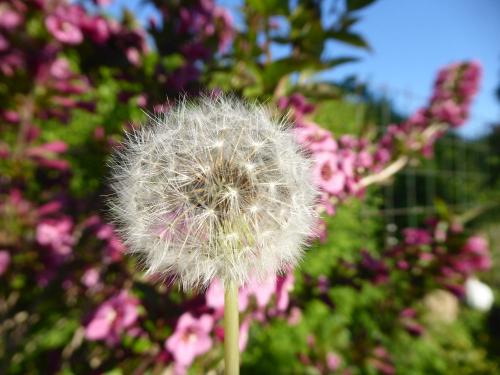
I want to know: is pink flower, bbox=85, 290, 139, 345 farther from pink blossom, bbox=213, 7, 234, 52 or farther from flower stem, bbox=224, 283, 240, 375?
pink blossom, bbox=213, 7, 234, 52

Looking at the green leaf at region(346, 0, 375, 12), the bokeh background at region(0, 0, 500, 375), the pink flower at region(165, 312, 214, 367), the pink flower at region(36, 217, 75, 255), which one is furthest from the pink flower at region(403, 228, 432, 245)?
the pink flower at region(36, 217, 75, 255)

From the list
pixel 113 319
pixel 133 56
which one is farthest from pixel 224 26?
pixel 113 319

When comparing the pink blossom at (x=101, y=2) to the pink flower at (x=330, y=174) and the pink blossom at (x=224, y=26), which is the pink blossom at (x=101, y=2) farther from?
the pink flower at (x=330, y=174)

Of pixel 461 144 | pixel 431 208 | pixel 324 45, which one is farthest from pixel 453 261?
pixel 461 144

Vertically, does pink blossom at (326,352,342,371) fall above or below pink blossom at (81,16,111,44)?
below

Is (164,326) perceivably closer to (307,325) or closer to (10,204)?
(10,204)

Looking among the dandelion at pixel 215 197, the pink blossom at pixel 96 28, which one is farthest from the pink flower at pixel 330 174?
the pink blossom at pixel 96 28

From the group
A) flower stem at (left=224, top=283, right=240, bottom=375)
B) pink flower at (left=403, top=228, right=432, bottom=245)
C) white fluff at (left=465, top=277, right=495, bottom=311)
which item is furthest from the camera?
white fluff at (left=465, top=277, right=495, bottom=311)

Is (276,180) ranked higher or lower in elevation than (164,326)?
higher

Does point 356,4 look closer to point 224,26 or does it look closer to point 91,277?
point 224,26
